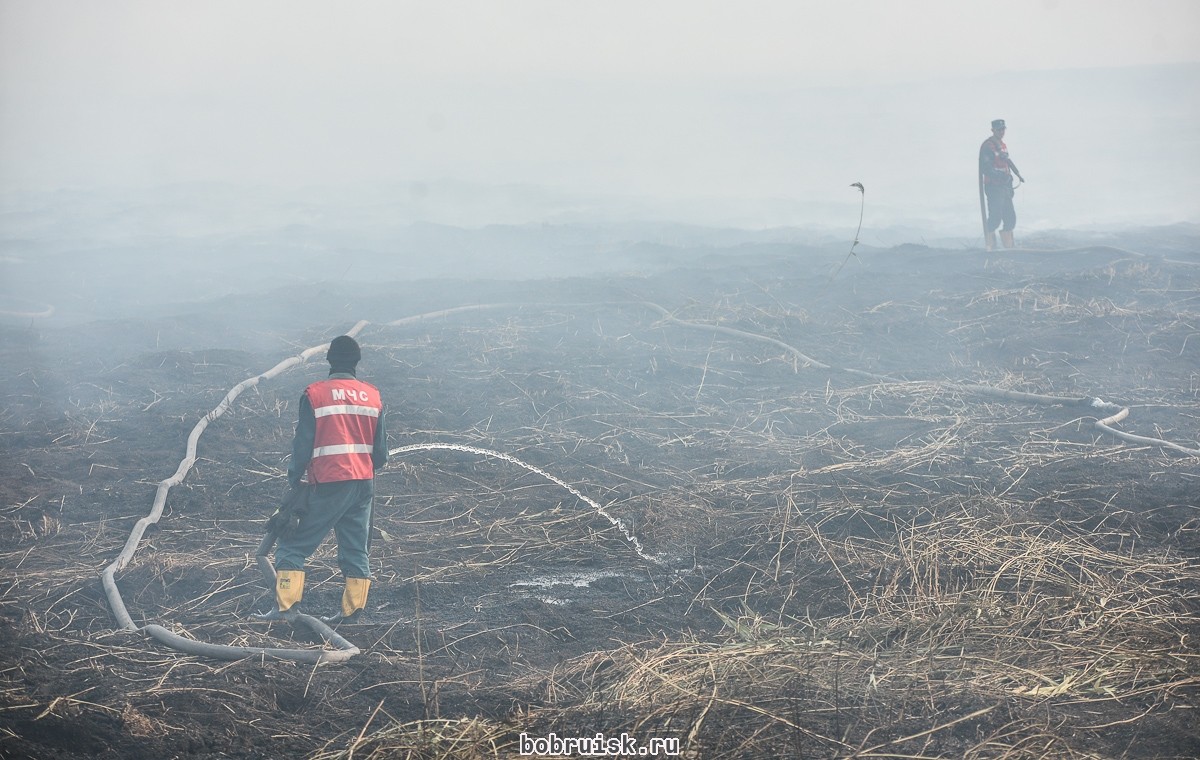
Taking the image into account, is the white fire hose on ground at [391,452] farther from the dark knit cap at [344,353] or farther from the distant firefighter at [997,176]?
the distant firefighter at [997,176]

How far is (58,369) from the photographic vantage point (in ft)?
41.4

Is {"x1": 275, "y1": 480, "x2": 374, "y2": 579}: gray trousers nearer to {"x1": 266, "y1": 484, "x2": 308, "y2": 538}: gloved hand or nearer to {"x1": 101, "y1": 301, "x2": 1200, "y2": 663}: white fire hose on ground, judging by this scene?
{"x1": 266, "y1": 484, "x2": 308, "y2": 538}: gloved hand

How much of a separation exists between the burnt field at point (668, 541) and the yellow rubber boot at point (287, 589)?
0.18 m

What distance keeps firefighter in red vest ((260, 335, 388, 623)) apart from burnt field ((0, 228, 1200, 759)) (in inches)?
11.7

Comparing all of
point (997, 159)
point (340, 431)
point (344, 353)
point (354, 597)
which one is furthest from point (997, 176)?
point (354, 597)

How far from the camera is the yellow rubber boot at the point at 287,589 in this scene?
543 centimetres

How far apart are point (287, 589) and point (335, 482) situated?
674 millimetres

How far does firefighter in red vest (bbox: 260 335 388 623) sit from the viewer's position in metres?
5.48

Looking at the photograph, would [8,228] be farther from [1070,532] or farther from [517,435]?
[1070,532]

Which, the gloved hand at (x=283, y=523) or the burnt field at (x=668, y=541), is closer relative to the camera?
the burnt field at (x=668, y=541)

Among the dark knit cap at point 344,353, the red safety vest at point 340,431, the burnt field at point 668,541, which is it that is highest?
the dark knit cap at point 344,353

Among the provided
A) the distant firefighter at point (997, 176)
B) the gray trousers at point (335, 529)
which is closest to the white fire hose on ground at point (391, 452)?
the gray trousers at point (335, 529)

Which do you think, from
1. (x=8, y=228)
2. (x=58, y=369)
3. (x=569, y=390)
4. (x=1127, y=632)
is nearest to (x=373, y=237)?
(x=8, y=228)

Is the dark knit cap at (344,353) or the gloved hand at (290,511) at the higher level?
the dark knit cap at (344,353)
